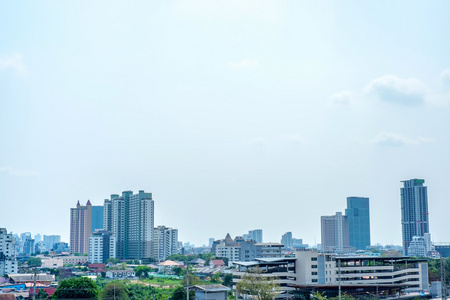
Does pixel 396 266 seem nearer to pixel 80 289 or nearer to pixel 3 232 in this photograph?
pixel 80 289

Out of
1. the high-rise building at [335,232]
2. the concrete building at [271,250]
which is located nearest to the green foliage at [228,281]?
the concrete building at [271,250]

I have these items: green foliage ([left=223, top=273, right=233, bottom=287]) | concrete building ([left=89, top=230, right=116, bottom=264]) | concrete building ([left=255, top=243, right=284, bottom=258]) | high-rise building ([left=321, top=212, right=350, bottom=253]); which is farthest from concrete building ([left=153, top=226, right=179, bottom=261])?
high-rise building ([left=321, top=212, right=350, bottom=253])

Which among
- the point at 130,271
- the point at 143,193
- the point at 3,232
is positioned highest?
the point at 143,193

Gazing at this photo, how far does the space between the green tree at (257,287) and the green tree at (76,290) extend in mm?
7688

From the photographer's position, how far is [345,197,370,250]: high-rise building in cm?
13412

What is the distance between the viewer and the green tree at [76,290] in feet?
84.5

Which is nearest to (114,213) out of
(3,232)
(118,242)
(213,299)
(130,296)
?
(118,242)

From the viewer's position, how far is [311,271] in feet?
92.7

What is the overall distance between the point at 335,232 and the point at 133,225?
2322 inches

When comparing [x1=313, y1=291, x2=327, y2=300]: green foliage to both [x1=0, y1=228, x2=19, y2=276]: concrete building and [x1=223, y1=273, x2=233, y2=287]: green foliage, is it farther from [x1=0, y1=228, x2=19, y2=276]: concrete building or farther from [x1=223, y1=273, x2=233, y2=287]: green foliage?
[x1=0, y1=228, x2=19, y2=276]: concrete building

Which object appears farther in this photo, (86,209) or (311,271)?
(86,209)

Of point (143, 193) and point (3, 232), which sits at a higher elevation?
point (143, 193)

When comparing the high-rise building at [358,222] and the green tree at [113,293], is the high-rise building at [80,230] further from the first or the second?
the green tree at [113,293]

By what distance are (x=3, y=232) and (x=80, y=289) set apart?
30458 millimetres
